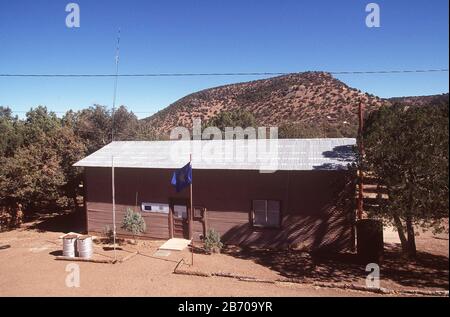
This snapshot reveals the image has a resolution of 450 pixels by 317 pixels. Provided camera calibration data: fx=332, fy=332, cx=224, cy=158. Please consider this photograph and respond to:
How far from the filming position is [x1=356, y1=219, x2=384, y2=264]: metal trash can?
13.3 meters

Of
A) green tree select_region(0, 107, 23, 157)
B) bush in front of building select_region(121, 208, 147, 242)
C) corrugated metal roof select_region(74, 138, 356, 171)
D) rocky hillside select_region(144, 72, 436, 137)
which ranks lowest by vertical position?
bush in front of building select_region(121, 208, 147, 242)

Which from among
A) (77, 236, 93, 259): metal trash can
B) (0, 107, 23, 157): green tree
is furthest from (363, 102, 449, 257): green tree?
(0, 107, 23, 157): green tree

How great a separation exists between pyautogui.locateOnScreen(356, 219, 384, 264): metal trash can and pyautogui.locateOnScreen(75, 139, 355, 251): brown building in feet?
2.88

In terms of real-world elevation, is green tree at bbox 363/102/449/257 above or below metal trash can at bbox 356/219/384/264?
above

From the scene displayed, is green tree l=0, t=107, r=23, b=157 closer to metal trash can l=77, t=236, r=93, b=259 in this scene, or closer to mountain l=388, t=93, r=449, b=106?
metal trash can l=77, t=236, r=93, b=259

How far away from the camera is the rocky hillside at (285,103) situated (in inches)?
2025

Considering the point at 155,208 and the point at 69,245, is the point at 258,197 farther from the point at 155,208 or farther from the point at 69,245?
the point at 69,245

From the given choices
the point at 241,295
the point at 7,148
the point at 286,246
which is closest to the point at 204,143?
the point at 286,246

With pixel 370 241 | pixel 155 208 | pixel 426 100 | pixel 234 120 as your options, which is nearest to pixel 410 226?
pixel 370 241

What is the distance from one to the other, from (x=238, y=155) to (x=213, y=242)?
439 centimetres

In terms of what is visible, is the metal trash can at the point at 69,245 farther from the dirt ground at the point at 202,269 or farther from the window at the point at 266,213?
the window at the point at 266,213

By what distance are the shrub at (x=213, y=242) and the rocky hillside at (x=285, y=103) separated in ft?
98.7
